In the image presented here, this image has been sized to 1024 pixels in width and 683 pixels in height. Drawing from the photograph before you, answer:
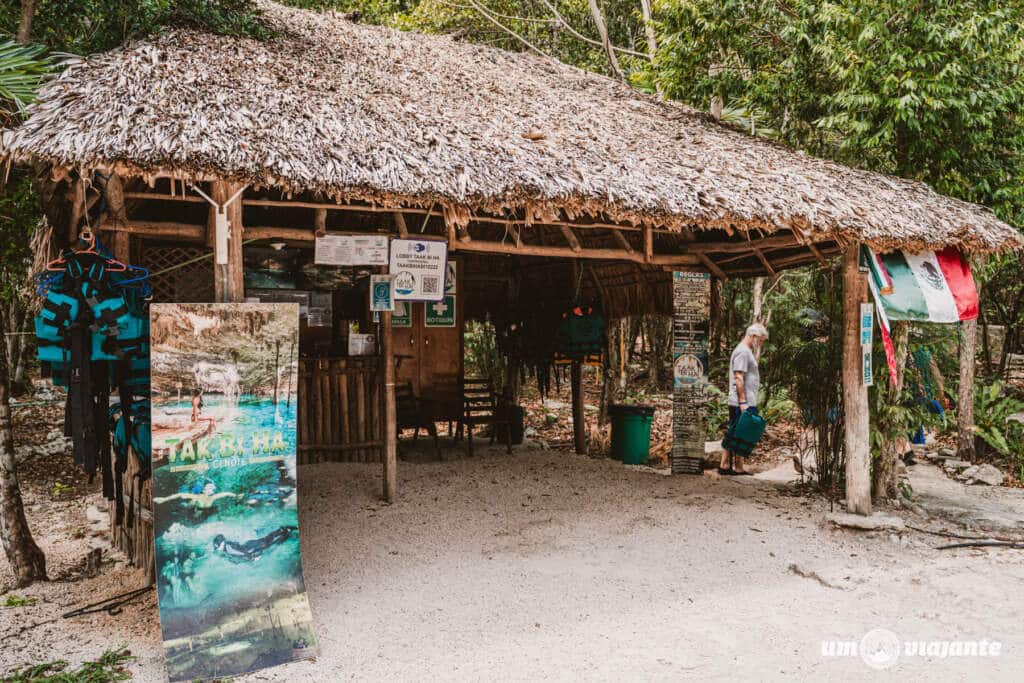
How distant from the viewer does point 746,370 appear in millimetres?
7734

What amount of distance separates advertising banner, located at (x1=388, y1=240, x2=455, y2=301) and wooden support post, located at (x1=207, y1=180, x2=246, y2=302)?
1.64 metres

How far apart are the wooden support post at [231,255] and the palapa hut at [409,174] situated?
12 mm

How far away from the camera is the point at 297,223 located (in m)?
6.68

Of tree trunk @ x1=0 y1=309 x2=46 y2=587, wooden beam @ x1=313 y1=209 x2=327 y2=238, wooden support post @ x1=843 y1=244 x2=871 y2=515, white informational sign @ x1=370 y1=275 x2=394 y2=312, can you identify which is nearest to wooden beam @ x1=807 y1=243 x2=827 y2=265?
wooden support post @ x1=843 y1=244 x2=871 y2=515

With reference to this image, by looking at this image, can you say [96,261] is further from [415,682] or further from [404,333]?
[404,333]

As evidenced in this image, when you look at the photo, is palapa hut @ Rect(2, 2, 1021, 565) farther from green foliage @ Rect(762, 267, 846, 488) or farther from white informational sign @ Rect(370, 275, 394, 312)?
green foliage @ Rect(762, 267, 846, 488)

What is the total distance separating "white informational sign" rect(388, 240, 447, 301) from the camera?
5.82 m

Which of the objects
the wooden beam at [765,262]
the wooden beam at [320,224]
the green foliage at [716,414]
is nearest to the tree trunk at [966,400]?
the green foliage at [716,414]

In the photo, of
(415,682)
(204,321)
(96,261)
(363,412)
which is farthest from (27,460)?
(415,682)

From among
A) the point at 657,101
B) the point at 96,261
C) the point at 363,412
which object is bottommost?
the point at 363,412

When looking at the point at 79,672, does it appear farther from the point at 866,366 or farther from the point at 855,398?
the point at 866,366

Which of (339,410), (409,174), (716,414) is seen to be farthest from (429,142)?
(716,414)

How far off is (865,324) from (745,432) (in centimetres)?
194

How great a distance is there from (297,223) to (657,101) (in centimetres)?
427
